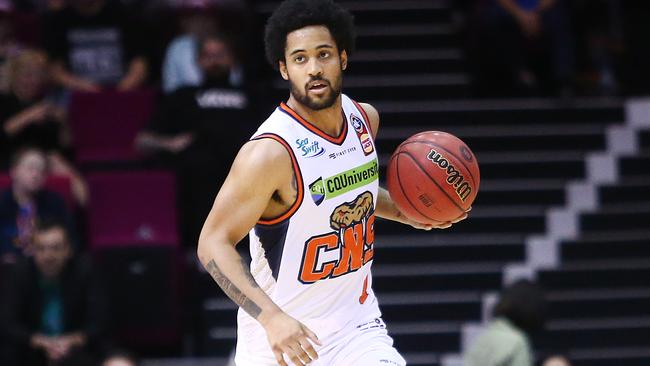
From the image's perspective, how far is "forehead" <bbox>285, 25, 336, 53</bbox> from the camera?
4.71 m

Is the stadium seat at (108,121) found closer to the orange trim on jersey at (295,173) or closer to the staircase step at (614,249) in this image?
the staircase step at (614,249)

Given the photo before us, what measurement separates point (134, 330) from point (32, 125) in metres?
1.70

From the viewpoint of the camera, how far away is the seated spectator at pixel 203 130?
29.7 feet

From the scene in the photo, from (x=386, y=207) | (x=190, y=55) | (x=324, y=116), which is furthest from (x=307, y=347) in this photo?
(x=190, y=55)

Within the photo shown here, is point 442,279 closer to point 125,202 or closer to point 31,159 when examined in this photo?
point 125,202

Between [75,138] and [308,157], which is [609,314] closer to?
[75,138]

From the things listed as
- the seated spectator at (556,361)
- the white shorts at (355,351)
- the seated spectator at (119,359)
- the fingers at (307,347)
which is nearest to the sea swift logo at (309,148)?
the white shorts at (355,351)

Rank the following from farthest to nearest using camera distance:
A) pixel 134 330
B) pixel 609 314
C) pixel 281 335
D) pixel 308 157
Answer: pixel 609 314 → pixel 134 330 → pixel 308 157 → pixel 281 335

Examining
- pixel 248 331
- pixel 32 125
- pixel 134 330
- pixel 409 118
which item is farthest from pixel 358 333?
pixel 409 118

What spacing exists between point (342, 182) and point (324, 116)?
0.89 feet

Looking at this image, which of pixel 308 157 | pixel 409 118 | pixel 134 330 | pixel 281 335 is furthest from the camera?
pixel 409 118

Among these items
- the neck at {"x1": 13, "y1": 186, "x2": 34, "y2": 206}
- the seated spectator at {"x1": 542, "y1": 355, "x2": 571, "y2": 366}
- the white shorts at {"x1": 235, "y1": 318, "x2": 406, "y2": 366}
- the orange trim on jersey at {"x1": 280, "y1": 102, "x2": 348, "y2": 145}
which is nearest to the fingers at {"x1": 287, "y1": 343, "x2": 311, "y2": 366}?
the white shorts at {"x1": 235, "y1": 318, "x2": 406, "y2": 366}

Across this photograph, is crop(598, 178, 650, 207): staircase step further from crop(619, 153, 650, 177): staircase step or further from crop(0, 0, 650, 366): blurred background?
crop(619, 153, 650, 177): staircase step

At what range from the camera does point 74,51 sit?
33.2 feet
